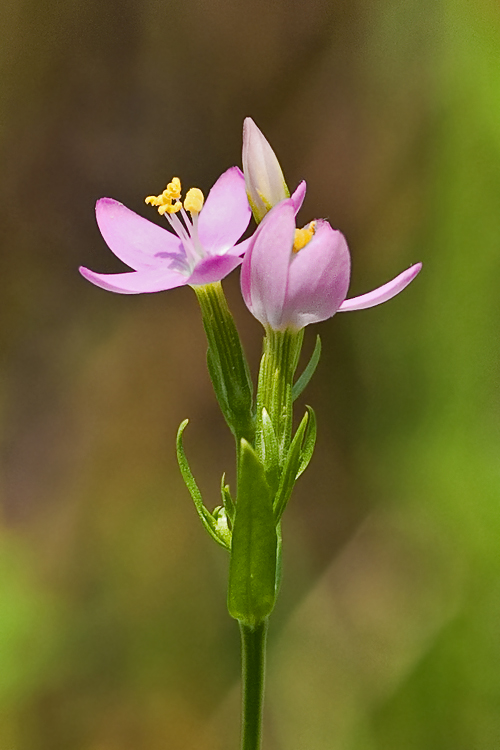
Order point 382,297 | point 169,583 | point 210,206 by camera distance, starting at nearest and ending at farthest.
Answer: point 382,297 < point 210,206 < point 169,583

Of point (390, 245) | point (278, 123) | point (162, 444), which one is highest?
point (278, 123)

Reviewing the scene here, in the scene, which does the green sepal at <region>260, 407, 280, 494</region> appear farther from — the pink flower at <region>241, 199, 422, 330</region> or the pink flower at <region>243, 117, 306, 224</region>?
the pink flower at <region>243, 117, 306, 224</region>

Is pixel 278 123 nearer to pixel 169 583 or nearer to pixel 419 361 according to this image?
pixel 419 361

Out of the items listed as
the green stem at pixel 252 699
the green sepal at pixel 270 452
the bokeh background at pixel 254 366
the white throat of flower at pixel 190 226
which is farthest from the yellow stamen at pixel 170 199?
the bokeh background at pixel 254 366

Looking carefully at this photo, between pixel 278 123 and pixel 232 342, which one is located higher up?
pixel 278 123

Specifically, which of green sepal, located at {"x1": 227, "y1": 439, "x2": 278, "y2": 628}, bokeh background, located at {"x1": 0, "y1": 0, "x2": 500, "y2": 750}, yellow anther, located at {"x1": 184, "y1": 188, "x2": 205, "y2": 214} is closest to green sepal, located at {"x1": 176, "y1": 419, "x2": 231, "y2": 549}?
green sepal, located at {"x1": 227, "y1": 439, "x2": 278, "y2": 628}

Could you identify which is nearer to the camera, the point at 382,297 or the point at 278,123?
the point at 382,297

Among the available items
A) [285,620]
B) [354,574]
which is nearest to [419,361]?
[354,574]
